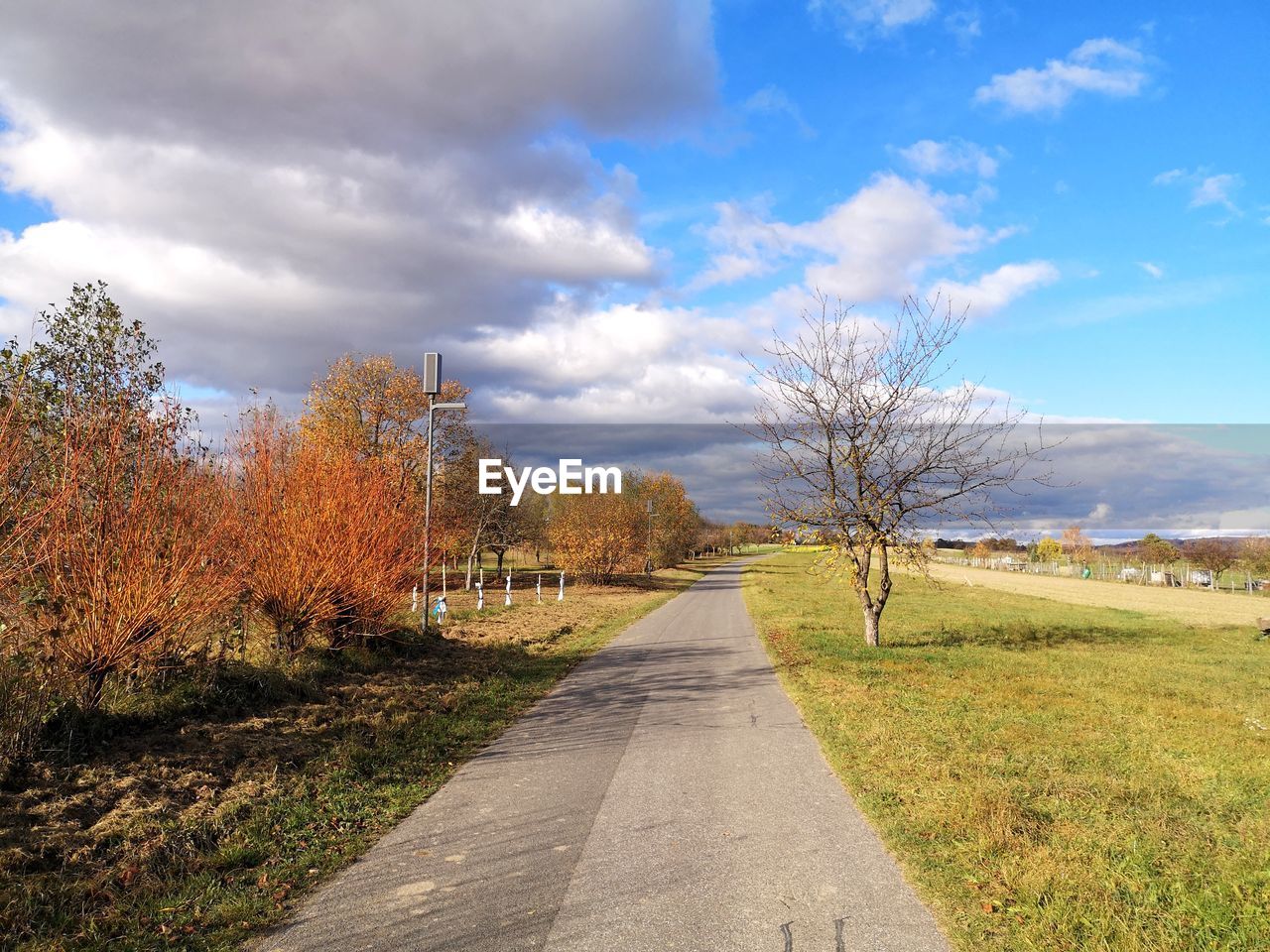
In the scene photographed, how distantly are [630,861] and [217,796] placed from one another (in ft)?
11.6

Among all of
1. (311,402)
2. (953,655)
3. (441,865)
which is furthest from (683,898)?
(311,402)

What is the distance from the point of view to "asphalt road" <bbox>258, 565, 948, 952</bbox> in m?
3.88

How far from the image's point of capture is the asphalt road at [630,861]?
3.88 m

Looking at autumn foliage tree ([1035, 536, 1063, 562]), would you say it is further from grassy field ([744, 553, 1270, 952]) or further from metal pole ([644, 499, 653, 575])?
grassy field ([744, 553, 1270, 952])

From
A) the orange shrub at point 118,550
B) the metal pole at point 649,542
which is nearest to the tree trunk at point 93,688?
the orange shrub at point 118,550

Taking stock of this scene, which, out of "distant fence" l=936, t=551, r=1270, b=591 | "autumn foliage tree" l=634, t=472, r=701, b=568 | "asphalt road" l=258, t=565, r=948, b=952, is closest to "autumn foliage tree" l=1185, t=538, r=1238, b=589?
"distant fence" l=936, t=551, r=1270, b=591

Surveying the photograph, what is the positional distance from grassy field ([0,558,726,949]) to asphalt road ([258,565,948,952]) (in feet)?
1.57

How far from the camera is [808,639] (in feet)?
57.7

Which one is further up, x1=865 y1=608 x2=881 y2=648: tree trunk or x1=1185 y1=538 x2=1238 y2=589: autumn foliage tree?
x1=865 y1=608 x2=881 y2=648: tree trunk

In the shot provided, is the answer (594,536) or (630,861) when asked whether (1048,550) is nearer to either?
(594,536)

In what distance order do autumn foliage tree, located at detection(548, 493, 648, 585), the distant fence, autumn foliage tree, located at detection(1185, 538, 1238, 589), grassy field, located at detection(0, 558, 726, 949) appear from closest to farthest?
grassy field, located at detection(0, 558, 726, 949) → autumn foliage tree, located at detection(548, 493, 648, 585) → the distant fence → autumn foliage tree, located at detection(1185, 538, 1238, 589)

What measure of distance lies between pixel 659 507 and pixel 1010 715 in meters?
57.2

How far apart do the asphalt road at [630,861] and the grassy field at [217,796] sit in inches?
18.9

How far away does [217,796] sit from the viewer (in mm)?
5918
